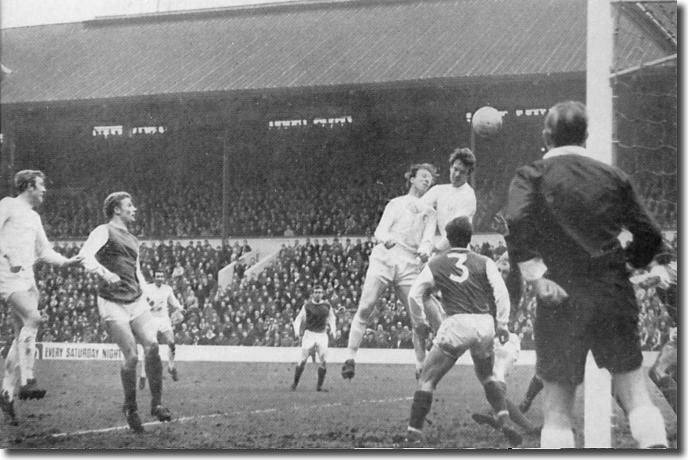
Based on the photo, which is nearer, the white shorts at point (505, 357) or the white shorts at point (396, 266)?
the white shorts at point (505, 357)

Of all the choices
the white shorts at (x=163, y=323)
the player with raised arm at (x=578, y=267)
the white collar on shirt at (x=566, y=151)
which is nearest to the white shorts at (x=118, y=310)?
the white shorts at (x=163, y=323)

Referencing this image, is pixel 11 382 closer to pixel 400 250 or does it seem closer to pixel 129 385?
pixel 129 385

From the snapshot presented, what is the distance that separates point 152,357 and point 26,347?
1240mm

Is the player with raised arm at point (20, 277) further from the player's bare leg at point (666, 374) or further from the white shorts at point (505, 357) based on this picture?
the player's bare leg at point (666, 374)

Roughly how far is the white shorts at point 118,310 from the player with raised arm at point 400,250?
73.0 inches

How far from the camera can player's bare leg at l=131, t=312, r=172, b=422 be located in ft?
23.8

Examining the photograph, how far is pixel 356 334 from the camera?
25.7ft

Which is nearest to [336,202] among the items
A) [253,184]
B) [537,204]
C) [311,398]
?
[253,184]

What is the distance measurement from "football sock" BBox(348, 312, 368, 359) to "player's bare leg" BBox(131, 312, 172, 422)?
163cm

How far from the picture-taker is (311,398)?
800cm

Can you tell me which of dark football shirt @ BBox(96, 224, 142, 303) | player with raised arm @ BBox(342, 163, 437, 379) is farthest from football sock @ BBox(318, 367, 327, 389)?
dark football shirt @ BBox(96, 224, 142, 303)

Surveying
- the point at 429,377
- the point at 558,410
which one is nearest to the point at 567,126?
the point at 558,410

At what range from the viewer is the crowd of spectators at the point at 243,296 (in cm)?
831

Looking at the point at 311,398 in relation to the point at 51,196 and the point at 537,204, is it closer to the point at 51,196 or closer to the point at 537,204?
the point at 51,196
